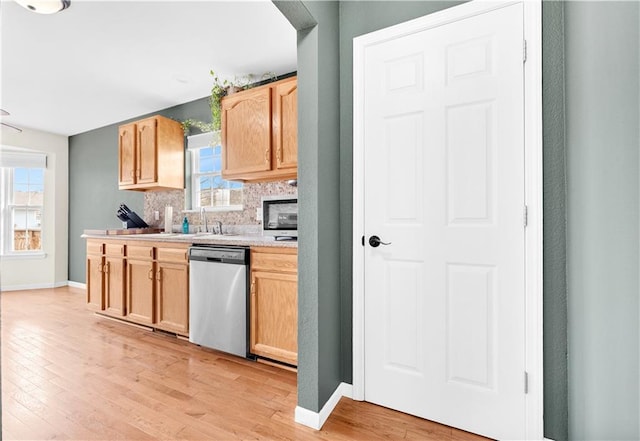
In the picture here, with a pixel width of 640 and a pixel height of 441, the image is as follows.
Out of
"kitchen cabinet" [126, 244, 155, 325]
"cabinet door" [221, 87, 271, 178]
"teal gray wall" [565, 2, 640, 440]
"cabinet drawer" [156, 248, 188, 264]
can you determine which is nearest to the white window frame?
"kitchen cabinet" [126, 244, 155, 325]

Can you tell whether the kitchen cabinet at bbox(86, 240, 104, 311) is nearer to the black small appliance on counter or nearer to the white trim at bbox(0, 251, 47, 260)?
the black small appliance on counter

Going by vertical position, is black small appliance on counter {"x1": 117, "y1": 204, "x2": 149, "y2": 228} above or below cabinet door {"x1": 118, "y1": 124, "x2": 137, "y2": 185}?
below

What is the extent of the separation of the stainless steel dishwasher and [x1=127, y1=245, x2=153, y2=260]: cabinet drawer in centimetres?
62

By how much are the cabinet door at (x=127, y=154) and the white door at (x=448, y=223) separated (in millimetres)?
3302

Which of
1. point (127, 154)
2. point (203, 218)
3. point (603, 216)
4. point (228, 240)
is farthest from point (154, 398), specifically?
point (127, 154)

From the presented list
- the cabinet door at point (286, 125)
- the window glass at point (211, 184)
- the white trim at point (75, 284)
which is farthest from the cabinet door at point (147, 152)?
the white trim at point (75, 284)

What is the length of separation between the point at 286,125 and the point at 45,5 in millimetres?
1820

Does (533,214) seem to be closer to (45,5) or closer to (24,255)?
(45,5)

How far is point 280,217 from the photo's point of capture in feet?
9.15

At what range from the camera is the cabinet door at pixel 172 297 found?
2.94 metres

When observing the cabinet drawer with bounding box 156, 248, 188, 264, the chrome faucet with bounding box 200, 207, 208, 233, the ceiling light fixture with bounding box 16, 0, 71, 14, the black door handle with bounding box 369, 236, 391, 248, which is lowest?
the cabinet drawer with bounding box 156, 248, 188, 264

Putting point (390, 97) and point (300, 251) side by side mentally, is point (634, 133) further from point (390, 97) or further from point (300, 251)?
point (300, 251)

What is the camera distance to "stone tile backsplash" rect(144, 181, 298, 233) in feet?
11.3

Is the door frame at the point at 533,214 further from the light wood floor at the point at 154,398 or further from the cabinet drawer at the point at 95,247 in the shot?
the cabinet drawer at the point at 95,247
